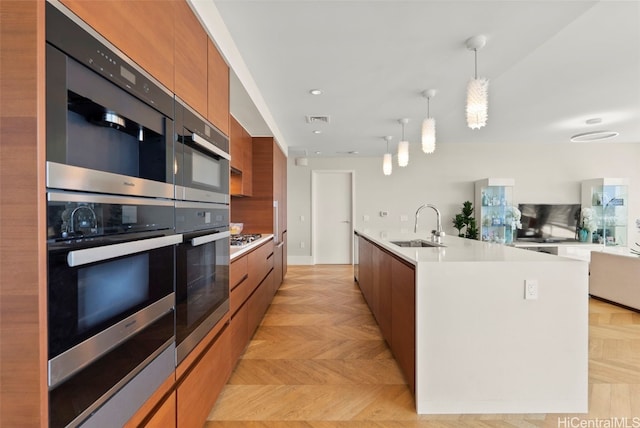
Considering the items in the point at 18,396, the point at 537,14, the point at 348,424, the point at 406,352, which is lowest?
the point at 348,424

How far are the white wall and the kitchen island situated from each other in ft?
15.2

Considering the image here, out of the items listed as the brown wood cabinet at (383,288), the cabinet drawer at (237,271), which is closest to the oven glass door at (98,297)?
the cabinet drawer at (237,271)

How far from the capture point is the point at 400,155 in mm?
3746

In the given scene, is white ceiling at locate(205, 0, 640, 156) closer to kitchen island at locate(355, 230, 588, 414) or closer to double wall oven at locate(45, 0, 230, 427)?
double wall oven at locate(45, 0, 230, 427)

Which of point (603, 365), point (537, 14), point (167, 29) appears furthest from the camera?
point (603, 365)

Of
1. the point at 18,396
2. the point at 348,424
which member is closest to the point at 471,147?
the point at 348,424

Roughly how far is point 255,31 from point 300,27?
0.30 m

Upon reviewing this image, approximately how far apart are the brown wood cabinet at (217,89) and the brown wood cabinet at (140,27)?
41 centimetres

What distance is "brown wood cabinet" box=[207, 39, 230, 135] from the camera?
177 centimetres

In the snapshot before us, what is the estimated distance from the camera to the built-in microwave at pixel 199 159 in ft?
4.48

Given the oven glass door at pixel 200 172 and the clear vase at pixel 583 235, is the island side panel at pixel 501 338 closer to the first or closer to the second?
the oven glass door at pixel 200 172

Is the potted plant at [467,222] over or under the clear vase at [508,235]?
over

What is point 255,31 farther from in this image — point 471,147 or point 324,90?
point 471,147

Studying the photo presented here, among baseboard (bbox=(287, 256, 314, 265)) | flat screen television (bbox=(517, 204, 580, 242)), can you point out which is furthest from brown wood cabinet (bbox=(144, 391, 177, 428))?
flat screen television (bbox=(517, 204, 580, 242))
